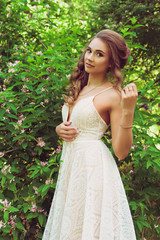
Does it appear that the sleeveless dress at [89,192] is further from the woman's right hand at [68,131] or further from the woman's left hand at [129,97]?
the woman's left hand at [129,97]

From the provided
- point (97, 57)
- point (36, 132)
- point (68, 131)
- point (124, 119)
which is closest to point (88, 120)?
point (68, 131)

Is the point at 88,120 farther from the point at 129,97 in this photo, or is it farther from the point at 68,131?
the point at 129,97

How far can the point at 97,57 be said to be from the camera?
1676 mm

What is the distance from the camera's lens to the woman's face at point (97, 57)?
5.45 feet

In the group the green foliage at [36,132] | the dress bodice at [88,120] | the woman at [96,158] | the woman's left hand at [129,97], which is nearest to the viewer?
the woman's left hand at [129,97]

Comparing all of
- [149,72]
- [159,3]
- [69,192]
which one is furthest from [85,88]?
[149,72]

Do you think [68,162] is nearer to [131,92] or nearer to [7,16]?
[131,92]

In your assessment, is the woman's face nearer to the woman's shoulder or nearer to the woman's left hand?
the woman's shoulder

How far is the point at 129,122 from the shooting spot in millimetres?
1399

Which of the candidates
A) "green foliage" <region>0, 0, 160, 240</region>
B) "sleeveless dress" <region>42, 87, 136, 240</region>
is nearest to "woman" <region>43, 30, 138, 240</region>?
"sleeveless dress" <region>42, 87, 136, 240</region>

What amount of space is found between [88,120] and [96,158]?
252 mm

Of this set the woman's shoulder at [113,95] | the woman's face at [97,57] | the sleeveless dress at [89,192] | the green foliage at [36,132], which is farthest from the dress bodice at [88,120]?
the green foliage at [36,132]

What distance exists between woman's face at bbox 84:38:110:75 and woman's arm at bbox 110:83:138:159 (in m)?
0.27

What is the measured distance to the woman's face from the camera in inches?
65.4
